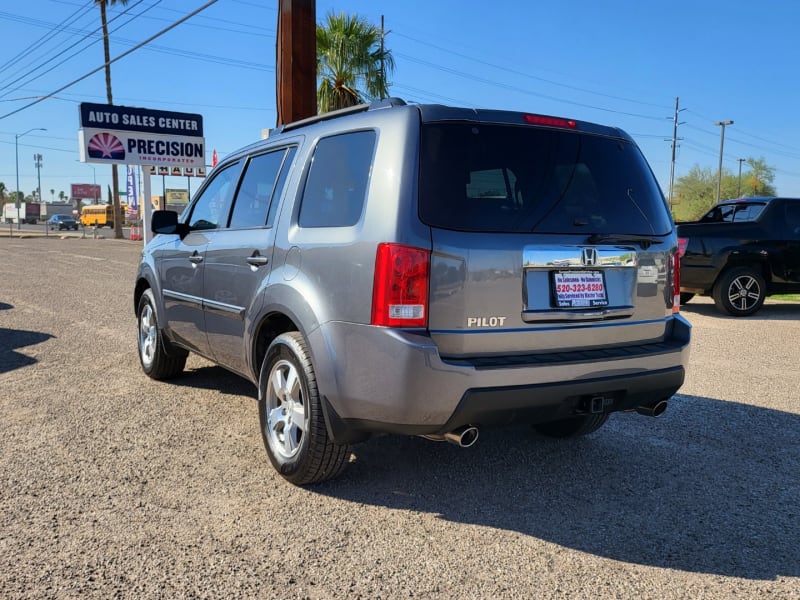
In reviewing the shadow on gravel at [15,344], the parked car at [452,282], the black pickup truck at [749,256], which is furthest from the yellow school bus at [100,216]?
the parked car at [452,282]

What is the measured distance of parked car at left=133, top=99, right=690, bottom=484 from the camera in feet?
9.85

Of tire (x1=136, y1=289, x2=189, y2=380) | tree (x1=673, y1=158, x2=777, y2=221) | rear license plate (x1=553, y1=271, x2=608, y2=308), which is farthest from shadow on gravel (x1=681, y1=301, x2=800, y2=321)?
tree (x1=673, y1=158, x2=777, y2=221)

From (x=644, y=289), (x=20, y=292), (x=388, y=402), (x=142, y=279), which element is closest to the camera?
(x=388, y=402)

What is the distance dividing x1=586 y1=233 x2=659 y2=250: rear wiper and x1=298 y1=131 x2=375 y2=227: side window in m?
1.13

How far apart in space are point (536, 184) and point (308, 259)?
3.86ft

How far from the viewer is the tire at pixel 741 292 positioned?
10.3 meters

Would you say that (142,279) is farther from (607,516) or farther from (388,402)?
(607,516)

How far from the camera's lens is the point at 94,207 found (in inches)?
3027

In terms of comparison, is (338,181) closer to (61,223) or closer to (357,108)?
(357,108)

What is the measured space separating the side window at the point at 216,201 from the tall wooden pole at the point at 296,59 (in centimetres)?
488

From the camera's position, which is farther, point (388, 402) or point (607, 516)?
point (607, 516)

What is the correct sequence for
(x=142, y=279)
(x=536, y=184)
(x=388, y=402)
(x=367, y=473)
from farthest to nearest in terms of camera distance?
(x=142, y=279) → (x=367, y=473) → (x=536, y=184) → (x=388, y=402)

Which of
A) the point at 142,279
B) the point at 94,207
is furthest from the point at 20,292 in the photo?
the point at 94,207

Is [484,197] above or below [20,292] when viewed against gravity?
above
